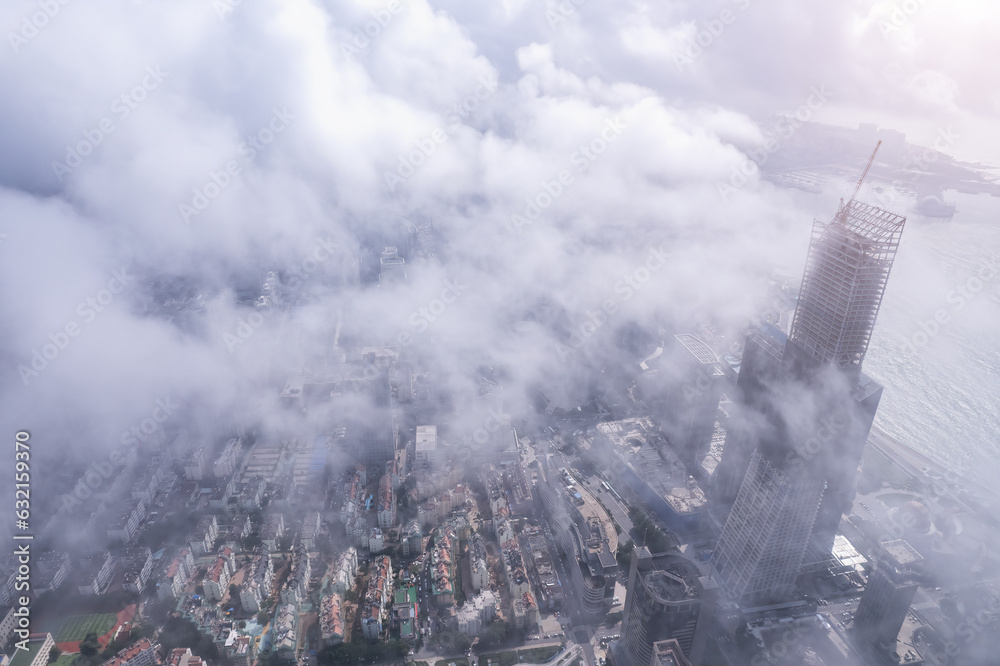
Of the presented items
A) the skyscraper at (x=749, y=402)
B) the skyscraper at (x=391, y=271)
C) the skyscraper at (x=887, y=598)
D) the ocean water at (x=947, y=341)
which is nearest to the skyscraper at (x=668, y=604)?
the skyscraper at (x=887, y=598)

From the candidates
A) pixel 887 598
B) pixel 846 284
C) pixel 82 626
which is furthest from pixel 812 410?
pixel 82 626

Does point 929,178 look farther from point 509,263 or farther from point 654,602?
point 654,602

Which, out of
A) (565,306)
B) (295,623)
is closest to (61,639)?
(295,623)

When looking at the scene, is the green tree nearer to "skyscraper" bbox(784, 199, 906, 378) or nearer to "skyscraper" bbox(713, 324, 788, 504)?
"skyscraper" bbox(713, 324, 788, 504)

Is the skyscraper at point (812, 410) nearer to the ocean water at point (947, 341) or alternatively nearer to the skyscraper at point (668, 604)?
the skyscraper at point (668, 604)

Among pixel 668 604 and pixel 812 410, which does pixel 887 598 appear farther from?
pixel 668 604

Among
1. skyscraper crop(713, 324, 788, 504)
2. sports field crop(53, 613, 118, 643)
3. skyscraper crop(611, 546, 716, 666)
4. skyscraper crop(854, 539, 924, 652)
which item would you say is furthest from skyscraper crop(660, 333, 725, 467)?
sports field crop(53, 613, 118, 643)

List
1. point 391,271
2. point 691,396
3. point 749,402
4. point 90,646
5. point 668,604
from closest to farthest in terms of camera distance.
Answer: point 668,604
point 90,646
point 749,402
point 691,396
point 391,271
